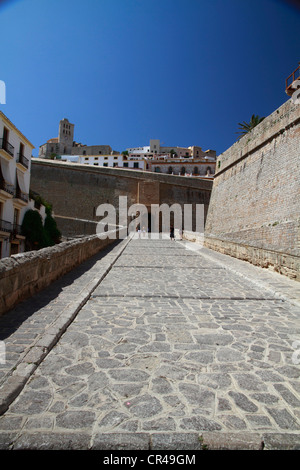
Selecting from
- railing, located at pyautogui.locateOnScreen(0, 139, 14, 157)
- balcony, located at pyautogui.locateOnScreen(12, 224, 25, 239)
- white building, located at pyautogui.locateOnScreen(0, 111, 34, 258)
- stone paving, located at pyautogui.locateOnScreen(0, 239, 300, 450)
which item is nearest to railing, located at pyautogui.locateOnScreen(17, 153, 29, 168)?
white building, located at pyautogui.locateOnScreen(0, 111, 34, 258)

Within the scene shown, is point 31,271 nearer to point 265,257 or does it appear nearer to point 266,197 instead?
point 265,257

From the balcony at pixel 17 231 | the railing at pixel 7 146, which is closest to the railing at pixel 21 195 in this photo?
the balcony at pixel 17 231

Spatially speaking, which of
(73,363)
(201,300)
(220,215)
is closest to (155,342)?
(73,363)

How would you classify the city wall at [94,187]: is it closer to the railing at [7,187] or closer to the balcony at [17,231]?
the balcony at [17,231]

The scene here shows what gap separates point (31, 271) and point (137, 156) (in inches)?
3061

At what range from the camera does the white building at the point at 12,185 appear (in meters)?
20.9

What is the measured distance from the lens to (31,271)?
496 centimetres

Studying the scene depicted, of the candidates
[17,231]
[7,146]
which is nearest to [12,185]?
[7,146]

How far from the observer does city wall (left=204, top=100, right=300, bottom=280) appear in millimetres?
8992

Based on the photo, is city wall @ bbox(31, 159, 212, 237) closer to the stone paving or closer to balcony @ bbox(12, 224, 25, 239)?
balcony @ bbox(12, 224, 25, 239)

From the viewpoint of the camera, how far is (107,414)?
2.06 m

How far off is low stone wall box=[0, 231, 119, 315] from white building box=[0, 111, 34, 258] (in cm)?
1538
